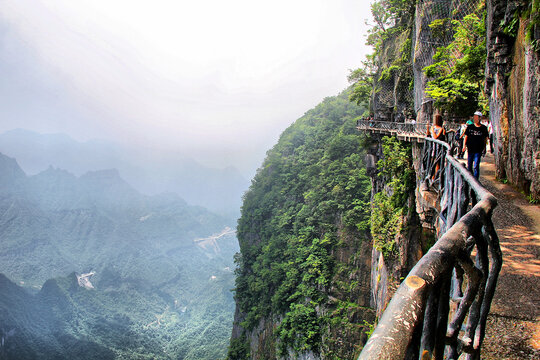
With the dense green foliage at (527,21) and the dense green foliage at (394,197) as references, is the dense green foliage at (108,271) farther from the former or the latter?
the dense green foliage at (527,21)

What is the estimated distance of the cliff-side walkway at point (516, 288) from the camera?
1.65 meters

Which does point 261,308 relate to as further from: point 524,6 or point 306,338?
point 524,6

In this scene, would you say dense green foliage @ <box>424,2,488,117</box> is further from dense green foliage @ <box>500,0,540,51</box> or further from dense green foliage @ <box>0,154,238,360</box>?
dense green foliage @ <box>0,154,238,360</box>

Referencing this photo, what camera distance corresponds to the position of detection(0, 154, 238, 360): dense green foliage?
43.3 meters

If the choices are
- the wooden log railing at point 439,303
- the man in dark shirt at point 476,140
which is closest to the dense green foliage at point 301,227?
the man in dark shirt at point 476,140

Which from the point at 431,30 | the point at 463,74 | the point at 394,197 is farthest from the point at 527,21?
the point at 431,30

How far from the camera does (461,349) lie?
1.25m

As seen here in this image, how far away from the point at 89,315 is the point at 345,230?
61923mm

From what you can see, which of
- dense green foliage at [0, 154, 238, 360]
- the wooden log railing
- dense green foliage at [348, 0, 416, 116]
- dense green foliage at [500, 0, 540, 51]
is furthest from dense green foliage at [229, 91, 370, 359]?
dense green foliage at [0, 154, 238, 360]

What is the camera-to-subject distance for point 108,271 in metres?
76.9

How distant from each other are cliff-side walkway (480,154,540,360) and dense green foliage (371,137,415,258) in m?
6.32

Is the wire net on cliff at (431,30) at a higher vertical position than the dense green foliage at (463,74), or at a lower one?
higher

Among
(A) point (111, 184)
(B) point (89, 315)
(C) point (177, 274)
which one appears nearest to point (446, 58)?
(B) point (89, 315)

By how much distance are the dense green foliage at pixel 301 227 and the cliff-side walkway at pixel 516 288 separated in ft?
44.6
